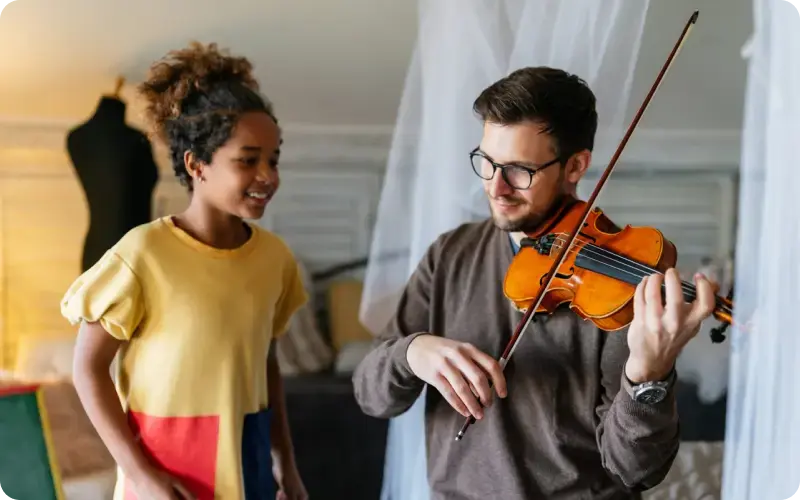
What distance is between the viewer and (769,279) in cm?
60

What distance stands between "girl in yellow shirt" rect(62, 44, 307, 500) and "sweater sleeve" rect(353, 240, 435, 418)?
0.59ft

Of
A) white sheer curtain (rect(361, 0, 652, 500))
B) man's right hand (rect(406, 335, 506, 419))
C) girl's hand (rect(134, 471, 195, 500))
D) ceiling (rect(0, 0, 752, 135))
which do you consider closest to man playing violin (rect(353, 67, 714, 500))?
man's right hand (rect(406, 335, 506, 419))

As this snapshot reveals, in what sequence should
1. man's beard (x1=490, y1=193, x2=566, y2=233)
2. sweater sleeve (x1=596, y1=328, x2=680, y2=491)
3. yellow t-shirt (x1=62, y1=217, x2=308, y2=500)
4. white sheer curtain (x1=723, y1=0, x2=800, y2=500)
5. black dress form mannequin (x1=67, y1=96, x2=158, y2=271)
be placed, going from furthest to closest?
black dress form mannequin (x1=67, y1=96, x2=158, y2=271)
yellow t-shirt (x1=62, y1=217, x2=308, y2=500)
man's beard (x1=490, y1=193, x2=566, y2=233)
sweater sleeve (x1=596, y1=328, x2=680, y2=491)
white sheer curtain (x1=723, y1=0, x2=800, y2=500)

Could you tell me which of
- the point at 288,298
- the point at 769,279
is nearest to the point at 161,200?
the point at 288,298

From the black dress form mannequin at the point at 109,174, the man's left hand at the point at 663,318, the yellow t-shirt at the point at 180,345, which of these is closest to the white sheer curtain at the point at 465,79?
the yellow t-shirt at the point at 180,345

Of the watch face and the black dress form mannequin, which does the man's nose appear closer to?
the watch face

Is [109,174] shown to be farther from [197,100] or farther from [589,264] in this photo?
[589,264]

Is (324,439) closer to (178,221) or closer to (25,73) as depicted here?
(178,221)

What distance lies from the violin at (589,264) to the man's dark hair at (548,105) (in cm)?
6

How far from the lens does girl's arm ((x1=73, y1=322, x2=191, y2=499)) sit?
890 millimetres

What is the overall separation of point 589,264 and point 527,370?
15 cm

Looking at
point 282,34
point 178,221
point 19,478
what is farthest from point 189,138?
point 282,34

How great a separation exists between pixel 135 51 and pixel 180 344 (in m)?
1.22

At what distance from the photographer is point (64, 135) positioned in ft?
7.53
